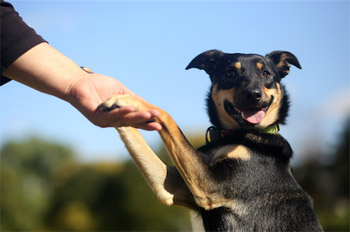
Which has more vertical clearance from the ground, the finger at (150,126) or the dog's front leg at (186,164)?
the finger at (150,126)

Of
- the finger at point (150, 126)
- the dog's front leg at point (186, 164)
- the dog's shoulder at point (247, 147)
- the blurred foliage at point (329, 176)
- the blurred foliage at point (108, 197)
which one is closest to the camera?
the finger at point (150, 126)

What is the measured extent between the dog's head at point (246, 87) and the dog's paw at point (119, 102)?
1.53 m

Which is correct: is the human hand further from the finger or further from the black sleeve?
the black sleeve

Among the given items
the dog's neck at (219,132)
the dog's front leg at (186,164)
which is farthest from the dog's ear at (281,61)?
the dog's front leg at (186,164)

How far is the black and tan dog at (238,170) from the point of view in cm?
375

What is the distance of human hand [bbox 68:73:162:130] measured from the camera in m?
2.74

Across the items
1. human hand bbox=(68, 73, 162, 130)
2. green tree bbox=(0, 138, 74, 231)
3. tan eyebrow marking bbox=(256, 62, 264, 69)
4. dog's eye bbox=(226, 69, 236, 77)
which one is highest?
tan eyebrow marking bbox=(256, 62, 264, 69)

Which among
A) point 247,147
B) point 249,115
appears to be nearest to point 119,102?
point 247,147

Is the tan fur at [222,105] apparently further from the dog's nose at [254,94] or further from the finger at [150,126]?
the finger at [150,126]

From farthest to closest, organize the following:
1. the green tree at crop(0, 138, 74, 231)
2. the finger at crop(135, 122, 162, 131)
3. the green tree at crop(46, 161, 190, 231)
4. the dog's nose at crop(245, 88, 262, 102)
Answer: the green tree at crop(0, 138, 74, 231) → the green tree at crop(46, 161, 190, 231) → the dog's nose at crop(245, 88, 262, 102) → the finger at crop(135, 122, 162, 131)

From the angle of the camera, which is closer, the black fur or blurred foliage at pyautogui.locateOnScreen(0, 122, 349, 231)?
the black fur

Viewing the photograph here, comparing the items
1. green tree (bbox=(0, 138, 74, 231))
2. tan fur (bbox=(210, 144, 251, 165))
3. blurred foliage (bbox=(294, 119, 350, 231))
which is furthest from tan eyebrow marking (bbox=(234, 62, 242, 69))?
green tree (bbox=(0, 138, 74, 231))

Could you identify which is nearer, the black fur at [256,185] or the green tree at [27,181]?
the black fur at [256,185]

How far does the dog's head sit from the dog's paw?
153 cm
